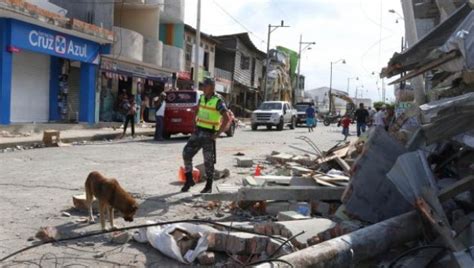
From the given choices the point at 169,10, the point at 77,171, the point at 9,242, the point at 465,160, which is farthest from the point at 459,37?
the point at 169,10

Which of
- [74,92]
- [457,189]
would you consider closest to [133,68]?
[74,92]

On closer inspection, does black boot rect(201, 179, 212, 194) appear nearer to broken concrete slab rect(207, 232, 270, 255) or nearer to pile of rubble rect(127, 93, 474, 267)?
pile of rubble rect(127, 93, 474, 267)

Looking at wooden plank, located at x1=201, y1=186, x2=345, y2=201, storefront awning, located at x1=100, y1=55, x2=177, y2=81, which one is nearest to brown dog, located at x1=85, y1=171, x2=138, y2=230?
wooden plank, located at x1=201, y1=186, x2=345, y2=201

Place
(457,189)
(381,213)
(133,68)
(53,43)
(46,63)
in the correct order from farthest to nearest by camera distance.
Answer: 1. (133,68)
2. (46,63)
3. (53,43)
4. (381,213)
5. (457,189)

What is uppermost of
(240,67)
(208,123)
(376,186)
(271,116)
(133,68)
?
(240,67)

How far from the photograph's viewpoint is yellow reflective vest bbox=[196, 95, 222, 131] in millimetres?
8078

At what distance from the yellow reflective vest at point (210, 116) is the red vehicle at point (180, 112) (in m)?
11.8

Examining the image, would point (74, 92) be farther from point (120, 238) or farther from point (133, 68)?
point (120, 238)

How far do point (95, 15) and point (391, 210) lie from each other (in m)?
21.0

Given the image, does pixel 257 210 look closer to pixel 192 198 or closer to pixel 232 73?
pixel 192 198

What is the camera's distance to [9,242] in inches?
206

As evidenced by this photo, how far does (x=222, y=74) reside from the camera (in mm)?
48031

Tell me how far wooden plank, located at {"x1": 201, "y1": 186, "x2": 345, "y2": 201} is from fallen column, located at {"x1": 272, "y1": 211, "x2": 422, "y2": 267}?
6.01 ft

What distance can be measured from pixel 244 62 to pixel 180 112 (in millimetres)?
34881
